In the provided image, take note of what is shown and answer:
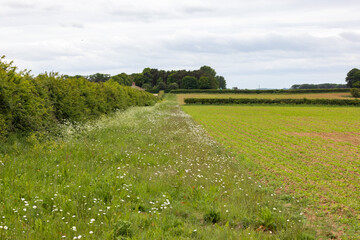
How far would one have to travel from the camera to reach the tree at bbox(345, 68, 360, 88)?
345ft

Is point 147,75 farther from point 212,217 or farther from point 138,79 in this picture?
point 212,217

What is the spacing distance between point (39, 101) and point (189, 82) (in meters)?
135

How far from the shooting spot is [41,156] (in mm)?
8750

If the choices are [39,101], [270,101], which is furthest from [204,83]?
[39,101]

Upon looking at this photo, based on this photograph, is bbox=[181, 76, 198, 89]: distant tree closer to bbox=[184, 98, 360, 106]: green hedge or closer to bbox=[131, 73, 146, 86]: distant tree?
bbox=[131, 73, 146, 86]: distant tree

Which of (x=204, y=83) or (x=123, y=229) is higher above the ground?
(x=204, y=83)

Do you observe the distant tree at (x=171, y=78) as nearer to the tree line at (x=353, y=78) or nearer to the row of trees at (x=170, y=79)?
the row of trees at (x=170, y=79)

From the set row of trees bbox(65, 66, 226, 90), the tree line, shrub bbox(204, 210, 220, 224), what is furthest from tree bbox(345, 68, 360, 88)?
shrub bbox(204, 210, 220, 224)

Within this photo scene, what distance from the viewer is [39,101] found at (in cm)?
1198

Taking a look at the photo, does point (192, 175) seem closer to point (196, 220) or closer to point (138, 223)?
point (196, 220)

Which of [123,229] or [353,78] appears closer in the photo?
[123,229]

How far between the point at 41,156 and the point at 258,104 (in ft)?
208

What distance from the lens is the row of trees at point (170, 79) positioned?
140 meters

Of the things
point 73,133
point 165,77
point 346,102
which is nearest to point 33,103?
point 73,133
